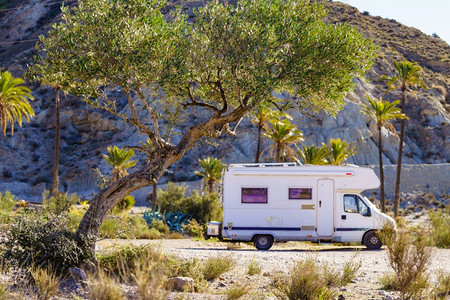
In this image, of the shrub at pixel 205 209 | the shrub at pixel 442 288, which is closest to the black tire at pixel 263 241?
the shrub at pixel 442 288

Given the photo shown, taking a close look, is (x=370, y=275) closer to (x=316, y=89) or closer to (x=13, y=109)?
(x=316, y=89)

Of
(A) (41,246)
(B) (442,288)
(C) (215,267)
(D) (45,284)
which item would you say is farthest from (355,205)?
(D) (45,284)

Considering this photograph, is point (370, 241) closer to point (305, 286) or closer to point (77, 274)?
point (305, 286)

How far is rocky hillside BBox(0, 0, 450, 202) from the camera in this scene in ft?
200

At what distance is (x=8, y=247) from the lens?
10.5 meters

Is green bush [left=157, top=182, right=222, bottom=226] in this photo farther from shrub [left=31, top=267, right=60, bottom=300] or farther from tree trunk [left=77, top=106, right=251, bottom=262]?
shrub [left=31, top=267, right=60, bottom=300]

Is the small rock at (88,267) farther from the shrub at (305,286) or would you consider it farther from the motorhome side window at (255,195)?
the motorhome side window at (255,195)

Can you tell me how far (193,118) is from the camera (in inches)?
2532

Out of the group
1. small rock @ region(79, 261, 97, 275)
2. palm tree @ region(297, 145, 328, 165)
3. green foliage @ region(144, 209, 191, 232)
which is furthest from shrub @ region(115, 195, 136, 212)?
small rock @ region(79, 261, 97, 275)

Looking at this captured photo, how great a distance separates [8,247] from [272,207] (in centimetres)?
1134

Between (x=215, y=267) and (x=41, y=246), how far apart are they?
3624mm

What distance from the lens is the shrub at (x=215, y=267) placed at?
459 inches

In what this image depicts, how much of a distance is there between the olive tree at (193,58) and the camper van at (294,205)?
5.67m

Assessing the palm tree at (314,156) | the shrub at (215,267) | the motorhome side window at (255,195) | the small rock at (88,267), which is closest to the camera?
the small rock at (88,267)
